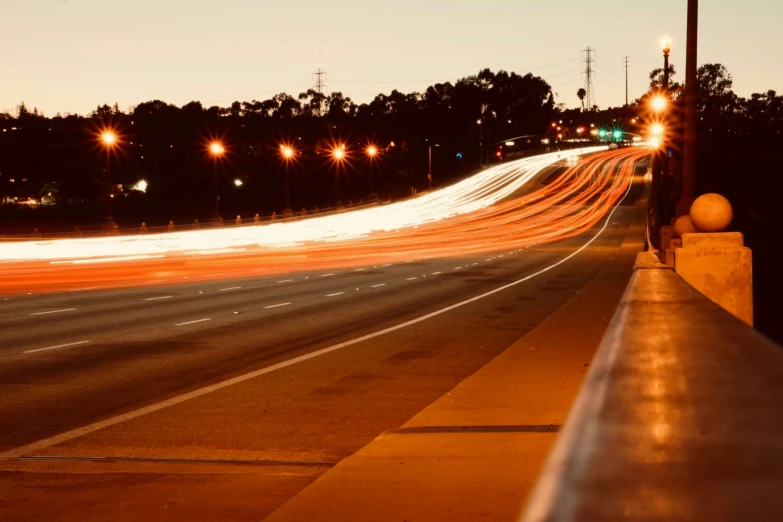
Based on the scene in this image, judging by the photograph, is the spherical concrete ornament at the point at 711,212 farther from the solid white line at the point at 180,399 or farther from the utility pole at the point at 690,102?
the solid white line at the point at 180,399

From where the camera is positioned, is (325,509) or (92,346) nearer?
(325,509)

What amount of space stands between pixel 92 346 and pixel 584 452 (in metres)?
16.0

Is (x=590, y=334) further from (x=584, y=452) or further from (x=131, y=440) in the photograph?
(x=584, y=452)

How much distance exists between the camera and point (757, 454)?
1.99 metres

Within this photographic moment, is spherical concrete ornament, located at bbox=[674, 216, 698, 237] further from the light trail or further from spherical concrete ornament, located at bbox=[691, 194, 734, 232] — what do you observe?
the light trail

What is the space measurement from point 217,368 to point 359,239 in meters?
52.7

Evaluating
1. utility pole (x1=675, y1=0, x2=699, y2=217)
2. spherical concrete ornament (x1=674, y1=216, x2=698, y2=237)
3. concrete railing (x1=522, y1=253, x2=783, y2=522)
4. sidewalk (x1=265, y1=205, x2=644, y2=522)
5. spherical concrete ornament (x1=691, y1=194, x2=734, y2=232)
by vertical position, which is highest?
utility pole (x1=675, y1=0, x2=699, y2=217)

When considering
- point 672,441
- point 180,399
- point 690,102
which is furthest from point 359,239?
point 672,441

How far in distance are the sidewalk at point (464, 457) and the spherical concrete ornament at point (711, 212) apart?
2.49m

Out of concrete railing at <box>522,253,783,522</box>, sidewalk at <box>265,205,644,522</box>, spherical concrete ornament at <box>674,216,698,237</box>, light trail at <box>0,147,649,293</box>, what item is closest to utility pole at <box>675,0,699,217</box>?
spherical concrete ornament at <box>674,216,698,237</box>

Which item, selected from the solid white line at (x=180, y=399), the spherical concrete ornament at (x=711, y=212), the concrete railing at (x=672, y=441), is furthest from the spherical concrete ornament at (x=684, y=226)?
the concrete railing at (x=672, y=441)

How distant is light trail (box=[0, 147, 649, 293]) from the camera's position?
1542 inches

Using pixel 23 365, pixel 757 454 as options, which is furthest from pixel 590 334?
pixel 757 454

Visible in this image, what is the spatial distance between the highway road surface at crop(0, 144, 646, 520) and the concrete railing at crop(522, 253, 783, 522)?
15.4 ft
